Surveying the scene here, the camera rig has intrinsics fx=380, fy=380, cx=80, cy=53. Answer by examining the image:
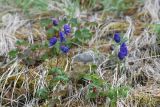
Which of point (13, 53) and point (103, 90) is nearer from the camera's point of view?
point (103, 90)

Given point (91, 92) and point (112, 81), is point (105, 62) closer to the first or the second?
point (112, 81)

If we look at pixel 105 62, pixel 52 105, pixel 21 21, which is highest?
pixel 21 21

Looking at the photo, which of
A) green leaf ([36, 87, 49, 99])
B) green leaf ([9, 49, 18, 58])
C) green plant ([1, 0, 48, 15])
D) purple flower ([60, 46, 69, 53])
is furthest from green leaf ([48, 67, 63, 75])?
green plant ([1, 0, 48, 15])

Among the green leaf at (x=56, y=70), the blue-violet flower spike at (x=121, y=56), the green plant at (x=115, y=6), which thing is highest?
the green plant at (x=115, y=6)

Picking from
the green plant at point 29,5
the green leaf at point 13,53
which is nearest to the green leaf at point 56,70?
the green leaf at point 13,53

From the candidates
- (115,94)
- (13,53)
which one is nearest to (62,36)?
(13,53)

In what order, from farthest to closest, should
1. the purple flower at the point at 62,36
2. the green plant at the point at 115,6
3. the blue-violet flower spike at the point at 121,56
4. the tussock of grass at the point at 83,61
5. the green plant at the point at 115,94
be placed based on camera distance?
the green plant at the point at 115,6
the purple flower at the point at 62,36
the blue-violet flower spike at the point at 121,56
the tussock of grass at the point at 83,61
the green plant at the point at 115,94

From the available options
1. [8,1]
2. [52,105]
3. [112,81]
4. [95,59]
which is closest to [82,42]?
[95,59]

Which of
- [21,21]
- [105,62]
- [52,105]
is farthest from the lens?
[21,21]

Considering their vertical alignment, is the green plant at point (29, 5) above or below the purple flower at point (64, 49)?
above

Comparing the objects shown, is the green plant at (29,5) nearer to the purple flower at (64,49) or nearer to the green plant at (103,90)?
the purple flower at (64,49)

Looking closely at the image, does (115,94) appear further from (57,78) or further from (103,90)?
(57,78)
